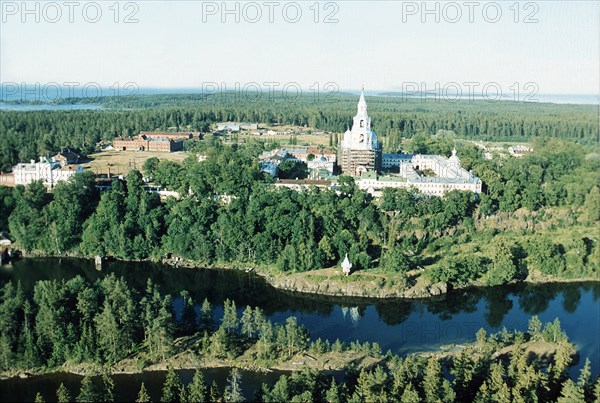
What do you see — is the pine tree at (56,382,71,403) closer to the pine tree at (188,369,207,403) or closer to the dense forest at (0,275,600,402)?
the dense forest at (0,275,600,402)

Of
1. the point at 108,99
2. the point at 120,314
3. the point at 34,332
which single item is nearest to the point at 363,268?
the point at 120,314

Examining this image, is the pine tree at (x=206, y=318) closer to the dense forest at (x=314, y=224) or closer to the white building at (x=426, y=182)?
the dense forest at (x=314, y=224)

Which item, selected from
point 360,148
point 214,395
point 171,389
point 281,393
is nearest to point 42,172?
point 360,148

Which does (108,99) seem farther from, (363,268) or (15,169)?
(363,268)

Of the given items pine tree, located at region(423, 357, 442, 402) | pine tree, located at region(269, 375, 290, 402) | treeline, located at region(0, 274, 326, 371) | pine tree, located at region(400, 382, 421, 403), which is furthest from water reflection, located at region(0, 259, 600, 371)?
pine tree, located at region(269, 375, 290, 402)

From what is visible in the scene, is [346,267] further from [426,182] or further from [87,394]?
[87,394]
